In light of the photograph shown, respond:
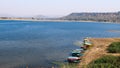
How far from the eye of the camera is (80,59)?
144 ft

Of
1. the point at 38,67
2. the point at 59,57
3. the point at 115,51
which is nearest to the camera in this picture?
the point at 38,67

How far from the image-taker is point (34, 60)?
45.1 meters

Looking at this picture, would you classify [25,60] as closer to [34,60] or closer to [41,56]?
[34,60]

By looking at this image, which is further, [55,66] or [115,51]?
[115,51]

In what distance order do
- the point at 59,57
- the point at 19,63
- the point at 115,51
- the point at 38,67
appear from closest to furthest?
the point at 38,67, the point at 19,63, the point at 115,51, the point at 59,57

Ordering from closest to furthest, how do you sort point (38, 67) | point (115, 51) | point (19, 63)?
point (38, 67), point (19, 63), point (115, 51)

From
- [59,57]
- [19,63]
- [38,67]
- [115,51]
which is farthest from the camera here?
[59,57]

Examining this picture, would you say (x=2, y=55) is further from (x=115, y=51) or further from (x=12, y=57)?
(x=115, y=51)

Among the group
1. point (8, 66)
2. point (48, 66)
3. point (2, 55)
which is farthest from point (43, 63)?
point (2, 55)

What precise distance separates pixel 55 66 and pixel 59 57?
848 cm

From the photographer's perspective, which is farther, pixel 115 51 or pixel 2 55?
pixel 2 55

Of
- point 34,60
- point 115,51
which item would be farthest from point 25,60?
point 115,51

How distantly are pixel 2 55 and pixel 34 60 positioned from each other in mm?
8236

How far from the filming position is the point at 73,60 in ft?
141
